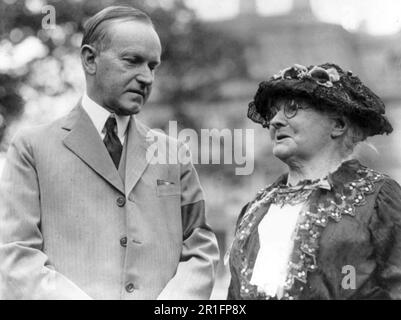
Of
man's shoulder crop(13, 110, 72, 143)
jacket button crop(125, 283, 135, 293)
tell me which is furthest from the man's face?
jacket button crop(125, 283, 135, 293)

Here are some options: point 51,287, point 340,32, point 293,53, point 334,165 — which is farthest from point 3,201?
point 293,53

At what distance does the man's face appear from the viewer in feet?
9.50

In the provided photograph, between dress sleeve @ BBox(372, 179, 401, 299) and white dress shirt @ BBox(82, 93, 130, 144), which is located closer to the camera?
dress sleeve @ BBox(372, 179, 401, 299)

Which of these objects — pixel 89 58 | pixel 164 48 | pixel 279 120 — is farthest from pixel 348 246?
pixel 164 48

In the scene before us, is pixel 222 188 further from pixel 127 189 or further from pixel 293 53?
pixel 127 189

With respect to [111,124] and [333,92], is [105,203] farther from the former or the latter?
[333,92]

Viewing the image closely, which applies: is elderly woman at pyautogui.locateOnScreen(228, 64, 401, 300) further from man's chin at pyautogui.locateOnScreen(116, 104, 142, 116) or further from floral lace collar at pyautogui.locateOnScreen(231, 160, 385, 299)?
man's chin at pyautogui.locateOnScreen(116, 104, 142, 116)

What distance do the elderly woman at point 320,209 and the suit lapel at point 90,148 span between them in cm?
57

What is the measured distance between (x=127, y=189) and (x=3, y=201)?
19.2 inches

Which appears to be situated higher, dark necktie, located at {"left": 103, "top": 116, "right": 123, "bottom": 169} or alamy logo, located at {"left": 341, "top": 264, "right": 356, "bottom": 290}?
dark necktie, located at {"left": 103, "top": 116, "right": 123, "bottom": 169}

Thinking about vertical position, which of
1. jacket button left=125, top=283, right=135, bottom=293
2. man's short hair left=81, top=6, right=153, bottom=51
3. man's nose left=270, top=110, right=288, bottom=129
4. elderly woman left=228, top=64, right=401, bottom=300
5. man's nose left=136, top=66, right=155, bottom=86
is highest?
man's short hair left=81, top=6, right=153, bottom=51

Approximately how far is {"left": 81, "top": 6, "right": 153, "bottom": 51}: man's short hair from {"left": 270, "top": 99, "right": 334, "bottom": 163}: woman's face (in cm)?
69

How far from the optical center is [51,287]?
2766 mm

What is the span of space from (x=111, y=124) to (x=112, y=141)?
0.07 m
